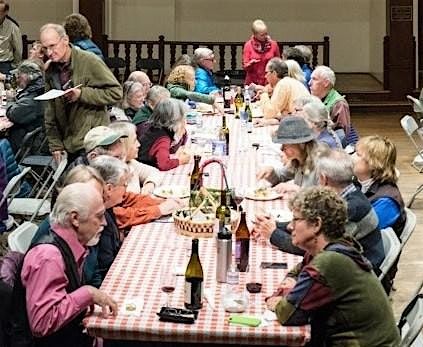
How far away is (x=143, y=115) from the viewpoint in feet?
23.7

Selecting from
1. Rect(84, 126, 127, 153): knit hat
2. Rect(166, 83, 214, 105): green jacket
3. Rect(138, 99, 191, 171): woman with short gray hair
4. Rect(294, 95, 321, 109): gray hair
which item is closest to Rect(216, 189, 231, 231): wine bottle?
Rect(84, 126, 127, 153): knit hat

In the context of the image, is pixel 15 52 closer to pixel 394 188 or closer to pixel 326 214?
pixel 394 188

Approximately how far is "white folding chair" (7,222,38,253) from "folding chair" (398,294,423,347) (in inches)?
66.6

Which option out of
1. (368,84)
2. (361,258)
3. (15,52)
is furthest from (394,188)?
(368,84)

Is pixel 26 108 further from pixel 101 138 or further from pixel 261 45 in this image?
pixel 261 45

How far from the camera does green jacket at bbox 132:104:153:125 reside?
7.17m

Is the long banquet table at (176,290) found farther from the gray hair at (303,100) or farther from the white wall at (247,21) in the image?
the white wall at (247,21)

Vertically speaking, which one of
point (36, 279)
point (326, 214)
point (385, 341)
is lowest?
point (385, 341)

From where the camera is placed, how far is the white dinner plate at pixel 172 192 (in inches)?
208

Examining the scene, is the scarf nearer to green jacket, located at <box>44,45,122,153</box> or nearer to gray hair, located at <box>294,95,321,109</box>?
gray hair, located at <box>294,95,321,109</box>

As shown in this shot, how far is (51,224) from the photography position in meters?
3.63

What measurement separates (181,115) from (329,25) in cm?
989

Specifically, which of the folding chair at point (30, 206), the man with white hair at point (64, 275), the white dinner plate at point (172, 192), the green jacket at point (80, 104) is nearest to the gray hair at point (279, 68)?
the green jacket at point (80, 104)

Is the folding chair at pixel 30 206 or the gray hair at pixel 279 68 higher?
the gray hair at pixel 279 68
